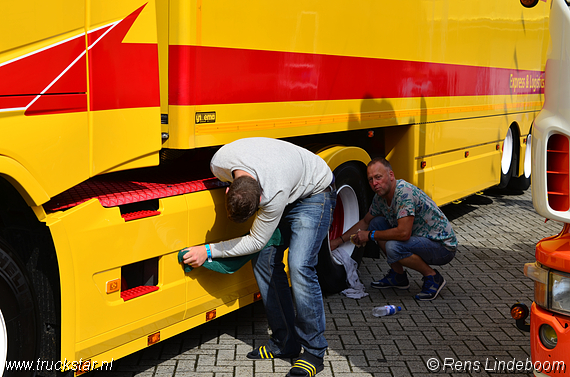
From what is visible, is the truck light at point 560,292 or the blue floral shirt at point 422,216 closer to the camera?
the truck light at point 560,292

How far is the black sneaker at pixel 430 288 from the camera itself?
16.9 ft

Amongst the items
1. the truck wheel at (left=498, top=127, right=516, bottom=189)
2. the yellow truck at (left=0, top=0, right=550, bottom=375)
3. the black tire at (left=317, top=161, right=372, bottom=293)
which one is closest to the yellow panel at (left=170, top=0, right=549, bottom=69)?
the yellow truck at (left=0, top=0, right=550, bottom=375)

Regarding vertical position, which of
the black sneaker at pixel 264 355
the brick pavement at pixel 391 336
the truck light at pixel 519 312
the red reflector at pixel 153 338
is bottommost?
the brick pavement at pixel 391 336

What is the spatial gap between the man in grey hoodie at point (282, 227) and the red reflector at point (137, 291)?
10.2 inches

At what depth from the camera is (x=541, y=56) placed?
9.24m

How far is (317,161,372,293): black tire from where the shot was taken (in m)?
5.08

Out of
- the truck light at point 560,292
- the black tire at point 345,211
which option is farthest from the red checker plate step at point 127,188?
the truck light at point 560,292

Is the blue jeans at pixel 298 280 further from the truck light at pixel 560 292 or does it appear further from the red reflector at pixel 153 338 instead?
the truck light at pixel 560 292

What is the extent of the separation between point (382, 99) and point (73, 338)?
3321mm

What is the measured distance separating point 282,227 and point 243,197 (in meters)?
0.67

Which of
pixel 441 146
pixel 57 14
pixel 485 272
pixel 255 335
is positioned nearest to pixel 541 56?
pixel 441 146

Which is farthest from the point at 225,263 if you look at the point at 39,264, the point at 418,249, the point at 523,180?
the point at 523,180

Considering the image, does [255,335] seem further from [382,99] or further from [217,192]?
[382,99]

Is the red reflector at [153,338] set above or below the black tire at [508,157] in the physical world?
below
